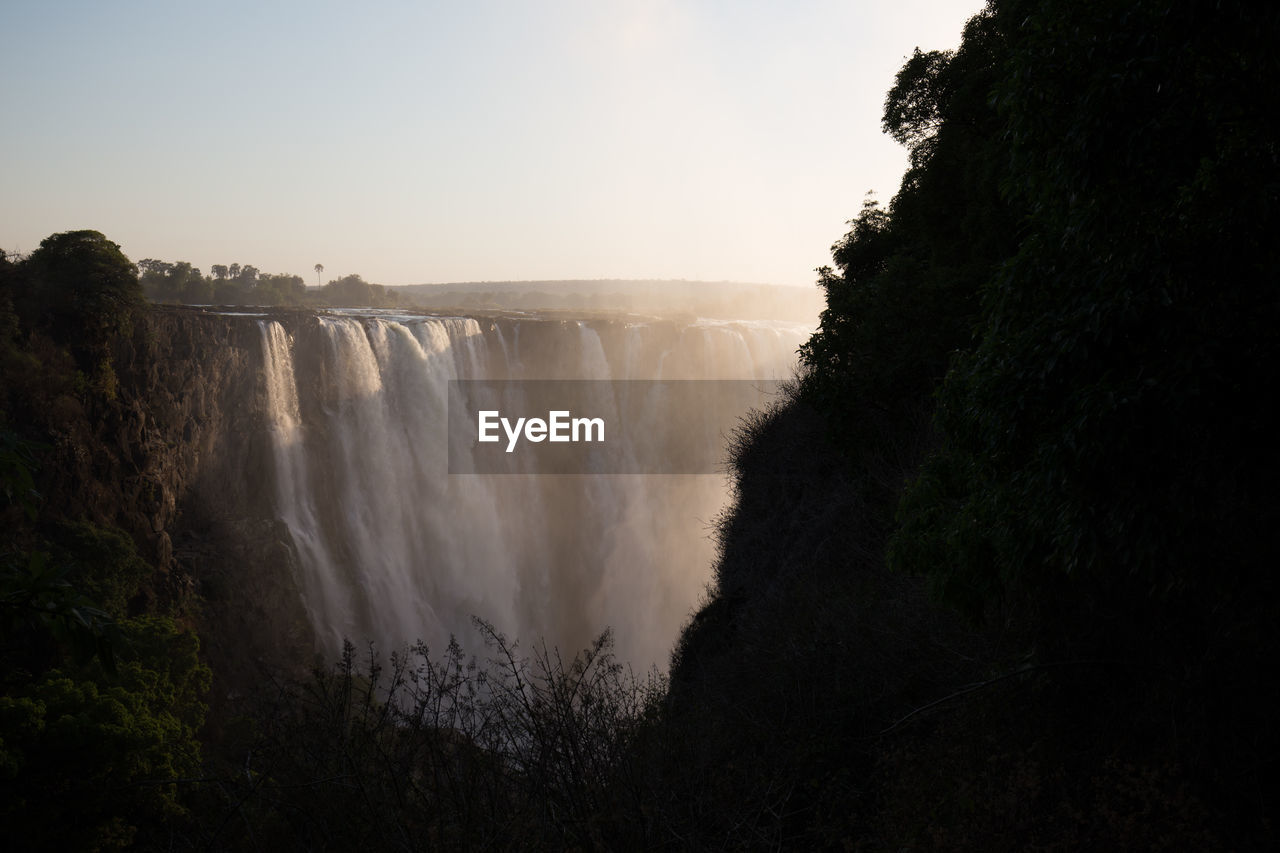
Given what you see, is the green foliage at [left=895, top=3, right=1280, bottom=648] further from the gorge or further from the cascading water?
the cascading water

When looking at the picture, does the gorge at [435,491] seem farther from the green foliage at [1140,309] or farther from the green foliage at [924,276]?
the green foliage at [1140,309]

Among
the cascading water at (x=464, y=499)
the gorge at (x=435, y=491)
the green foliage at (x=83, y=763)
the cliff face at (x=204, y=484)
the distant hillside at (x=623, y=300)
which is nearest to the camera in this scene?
the green foliage at (x=83, y=763)

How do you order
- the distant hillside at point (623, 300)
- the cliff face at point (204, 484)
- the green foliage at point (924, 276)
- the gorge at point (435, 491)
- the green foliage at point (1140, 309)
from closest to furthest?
the green foliage at point (1140, 309), the green foliage at point (924, 276), the cliff face at point (204, 484), the gorge at point (435, 491), the distant hillside at point (623, 300)

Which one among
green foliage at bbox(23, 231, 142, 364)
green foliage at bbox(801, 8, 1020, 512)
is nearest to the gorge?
green foliage at bbox(23, 231, 142, 364)

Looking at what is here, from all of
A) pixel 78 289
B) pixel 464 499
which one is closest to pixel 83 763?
pixel 78 289

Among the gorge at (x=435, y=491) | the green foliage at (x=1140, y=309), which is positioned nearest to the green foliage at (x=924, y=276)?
the green foliage at (x=1140, y=309)

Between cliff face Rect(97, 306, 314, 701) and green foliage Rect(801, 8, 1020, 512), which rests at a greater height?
green foliage Rect(801, 8, 1020, 512)

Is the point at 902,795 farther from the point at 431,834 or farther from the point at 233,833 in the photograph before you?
the point at 233,833

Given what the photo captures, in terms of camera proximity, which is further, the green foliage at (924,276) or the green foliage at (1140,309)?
the green foliage at (924,276)
